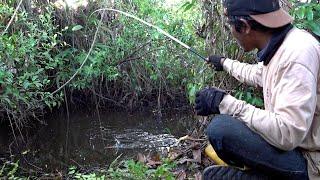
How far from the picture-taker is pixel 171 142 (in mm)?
5652

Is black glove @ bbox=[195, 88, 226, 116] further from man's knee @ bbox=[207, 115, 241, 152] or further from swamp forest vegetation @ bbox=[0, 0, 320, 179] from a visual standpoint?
swamp forest vegetation @ bbox=[0, 0, 320, 179]

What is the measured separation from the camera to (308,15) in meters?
2.87

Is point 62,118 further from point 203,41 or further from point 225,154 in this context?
point 225,154

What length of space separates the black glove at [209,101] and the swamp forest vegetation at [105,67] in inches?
42.0

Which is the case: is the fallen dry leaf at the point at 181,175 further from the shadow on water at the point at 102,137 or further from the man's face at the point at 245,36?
the shadow on water at the point at 102,137

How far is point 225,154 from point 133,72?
4.25 meters

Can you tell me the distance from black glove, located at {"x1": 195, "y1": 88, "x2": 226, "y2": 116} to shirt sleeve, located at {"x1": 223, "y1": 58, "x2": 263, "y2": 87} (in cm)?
57

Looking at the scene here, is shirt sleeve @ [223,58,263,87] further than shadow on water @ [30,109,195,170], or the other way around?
shadow on water @ [30,109,195,170]

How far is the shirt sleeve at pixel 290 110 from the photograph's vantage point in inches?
81.1

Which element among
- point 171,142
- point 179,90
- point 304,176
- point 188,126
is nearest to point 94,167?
point 171,142

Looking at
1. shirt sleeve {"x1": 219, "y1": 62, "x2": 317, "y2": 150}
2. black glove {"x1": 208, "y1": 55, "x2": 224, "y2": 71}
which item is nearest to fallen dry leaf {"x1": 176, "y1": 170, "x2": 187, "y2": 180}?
black glove {"x1": 208, "y1": 55, "x2": 224, "y2": 71}

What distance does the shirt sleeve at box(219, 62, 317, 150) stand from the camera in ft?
6.76

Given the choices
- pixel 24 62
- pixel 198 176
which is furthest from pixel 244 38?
pixel 24 62

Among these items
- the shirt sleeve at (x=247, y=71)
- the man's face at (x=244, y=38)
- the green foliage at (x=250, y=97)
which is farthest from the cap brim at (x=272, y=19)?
the green foliage at (x=250, y=97)
